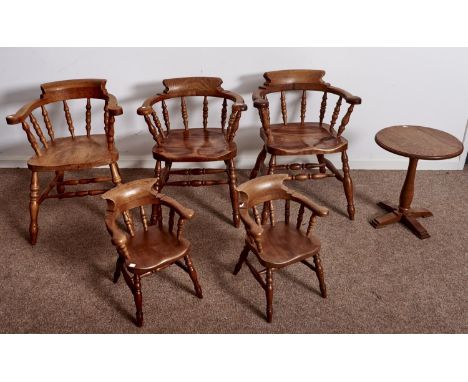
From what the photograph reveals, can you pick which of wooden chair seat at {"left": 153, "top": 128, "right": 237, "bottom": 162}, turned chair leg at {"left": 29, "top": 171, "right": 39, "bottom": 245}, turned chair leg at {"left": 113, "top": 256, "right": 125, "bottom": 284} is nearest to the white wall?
wooden chair seat at {"left": 153, "top": 128, "right": 237, "bottom": 162}

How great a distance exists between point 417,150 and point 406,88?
975 millimetres

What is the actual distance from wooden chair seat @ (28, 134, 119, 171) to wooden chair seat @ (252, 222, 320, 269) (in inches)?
42.1

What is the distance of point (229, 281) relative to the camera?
2258 millimetres

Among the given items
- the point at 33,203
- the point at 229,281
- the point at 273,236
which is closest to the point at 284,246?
the point at 273,236

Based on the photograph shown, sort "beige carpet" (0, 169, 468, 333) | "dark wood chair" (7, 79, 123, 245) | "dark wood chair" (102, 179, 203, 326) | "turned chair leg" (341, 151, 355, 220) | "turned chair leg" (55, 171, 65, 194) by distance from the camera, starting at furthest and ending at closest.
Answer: "turned chair leg" (55, 171, 65, 194) < "turned chair leg" (341, 151, 355, 220) < "dark wood chair" (7, 79, 123, 245) < "beige carpet" (0, 169, 468, 333) < "dark wood chair" (102, 179, 203, 326)

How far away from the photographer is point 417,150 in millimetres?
2426

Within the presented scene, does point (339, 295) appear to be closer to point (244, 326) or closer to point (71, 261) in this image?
point (244, 326)

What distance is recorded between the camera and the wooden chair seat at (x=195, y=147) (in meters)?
2.49

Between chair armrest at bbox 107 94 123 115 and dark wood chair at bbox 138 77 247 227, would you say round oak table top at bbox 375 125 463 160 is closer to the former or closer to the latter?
dark wood chair at bbox 138 77 247 227

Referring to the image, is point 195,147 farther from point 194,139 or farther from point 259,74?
point 259,74

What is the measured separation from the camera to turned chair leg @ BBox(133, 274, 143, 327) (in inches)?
74.8

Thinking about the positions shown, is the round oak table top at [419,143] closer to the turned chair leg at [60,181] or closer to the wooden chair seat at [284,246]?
the wooden chair seat at [284,246]

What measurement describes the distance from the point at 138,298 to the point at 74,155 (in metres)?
1.06
